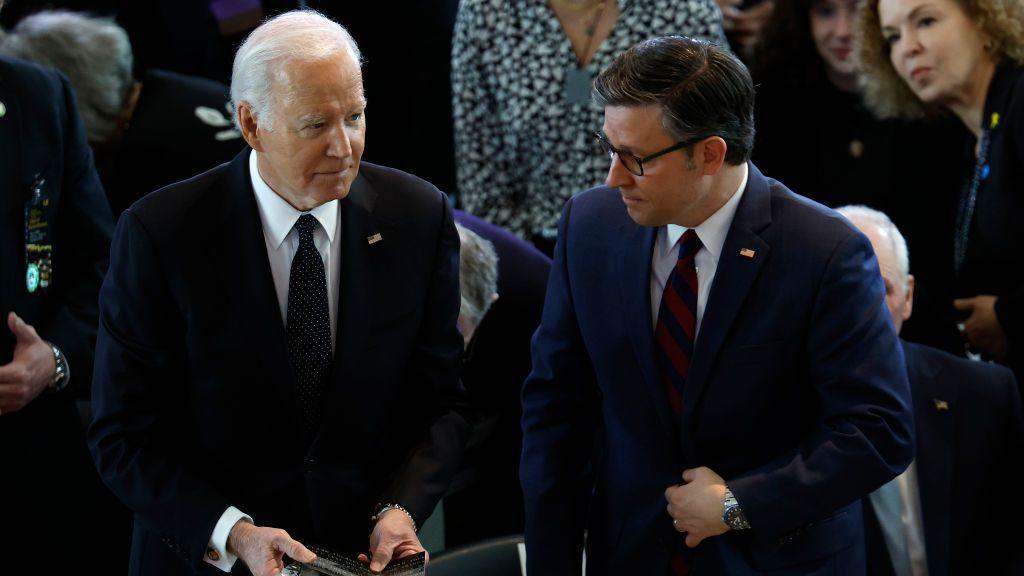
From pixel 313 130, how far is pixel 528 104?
1.86 m

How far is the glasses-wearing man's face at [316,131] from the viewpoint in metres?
2.13

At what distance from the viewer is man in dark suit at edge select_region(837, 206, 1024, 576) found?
3.04m

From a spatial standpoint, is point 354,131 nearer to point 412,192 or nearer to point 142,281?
point 412,192

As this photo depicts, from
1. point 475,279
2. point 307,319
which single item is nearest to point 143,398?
point 307,319

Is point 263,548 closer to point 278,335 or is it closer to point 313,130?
point 278,335

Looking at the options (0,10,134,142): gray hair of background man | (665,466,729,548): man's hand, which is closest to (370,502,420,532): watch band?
(665,466,729,548): man's hand

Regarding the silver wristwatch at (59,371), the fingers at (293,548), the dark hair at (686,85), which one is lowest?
the silver wristwatch at (59,371)

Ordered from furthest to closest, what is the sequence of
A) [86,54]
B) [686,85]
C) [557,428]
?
[86,54] → [557,428] → [686,85]

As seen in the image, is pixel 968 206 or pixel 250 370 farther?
pixel 968 206

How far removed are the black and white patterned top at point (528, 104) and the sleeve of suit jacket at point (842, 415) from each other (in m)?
1.67

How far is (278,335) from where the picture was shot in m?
2.27

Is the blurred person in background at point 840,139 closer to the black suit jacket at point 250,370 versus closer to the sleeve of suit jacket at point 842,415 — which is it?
→ the sleeve of suit jacket at point 842,415

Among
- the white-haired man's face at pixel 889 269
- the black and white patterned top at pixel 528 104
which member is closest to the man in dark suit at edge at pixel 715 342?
the white-haired man's face at pixel 889 269

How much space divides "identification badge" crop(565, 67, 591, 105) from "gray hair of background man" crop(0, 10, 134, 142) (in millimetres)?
1341
